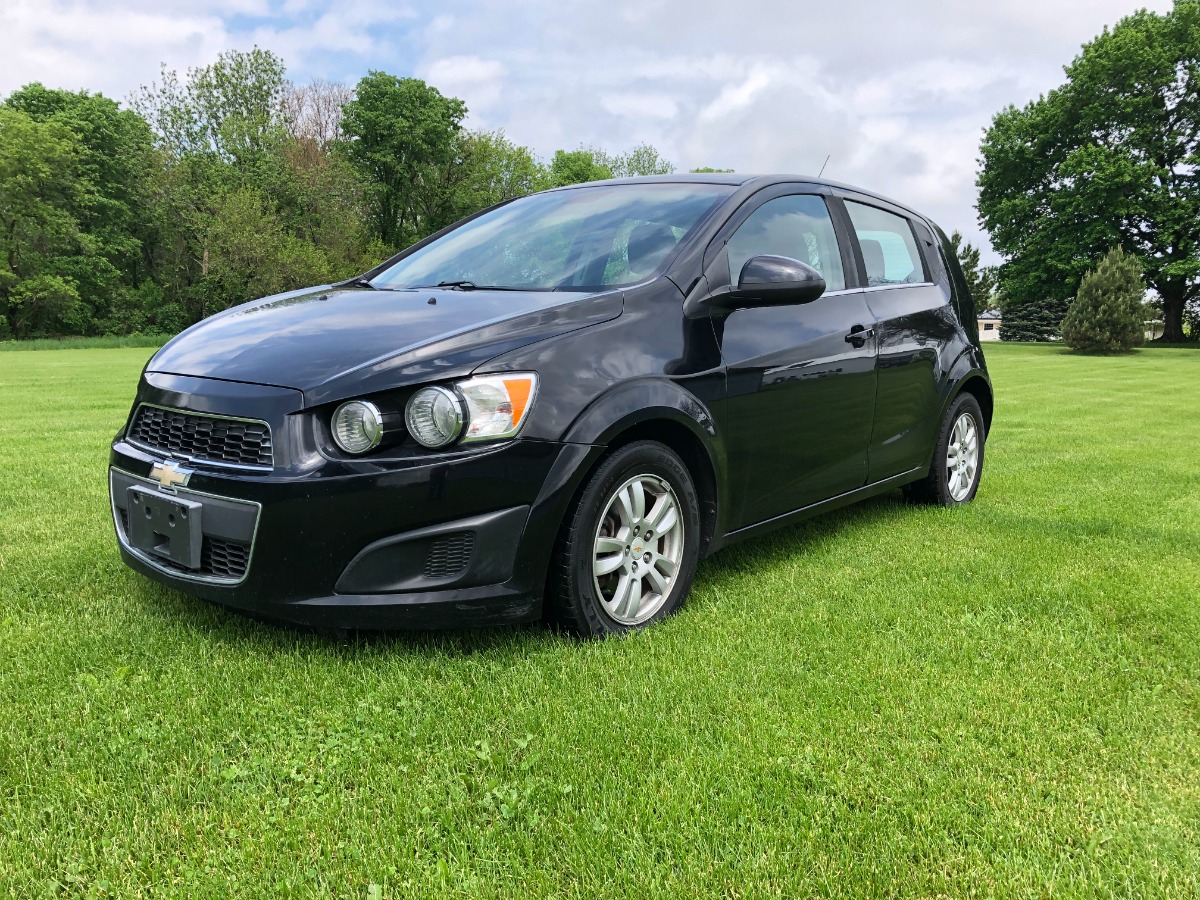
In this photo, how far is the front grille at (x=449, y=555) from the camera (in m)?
2.60

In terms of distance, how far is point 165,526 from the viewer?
2.78m

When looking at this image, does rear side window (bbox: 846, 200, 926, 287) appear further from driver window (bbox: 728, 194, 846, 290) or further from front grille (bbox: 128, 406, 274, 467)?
front grille (bbox: 128, 406, 274, 467)

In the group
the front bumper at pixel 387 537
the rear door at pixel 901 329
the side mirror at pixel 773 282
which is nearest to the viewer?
the front bumper at pixel 387 537

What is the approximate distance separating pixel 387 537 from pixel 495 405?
50 cm

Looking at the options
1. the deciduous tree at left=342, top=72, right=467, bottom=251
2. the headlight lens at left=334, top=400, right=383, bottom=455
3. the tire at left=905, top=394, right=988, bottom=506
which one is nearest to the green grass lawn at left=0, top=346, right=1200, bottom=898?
the headlight lens at left=334, top=400, right=383, bottom=455

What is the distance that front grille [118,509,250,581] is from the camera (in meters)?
2.60

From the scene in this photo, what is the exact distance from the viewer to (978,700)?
2.53 metres

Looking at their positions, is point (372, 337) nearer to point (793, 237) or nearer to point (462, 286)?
point (462, 286)

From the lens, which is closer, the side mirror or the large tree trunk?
the side mirror

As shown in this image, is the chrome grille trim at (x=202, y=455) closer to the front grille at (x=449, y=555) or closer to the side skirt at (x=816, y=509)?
the front grille at (x=449, y=555)

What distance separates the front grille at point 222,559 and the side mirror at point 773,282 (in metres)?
1.92

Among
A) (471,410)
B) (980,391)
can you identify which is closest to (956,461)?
(980,391)

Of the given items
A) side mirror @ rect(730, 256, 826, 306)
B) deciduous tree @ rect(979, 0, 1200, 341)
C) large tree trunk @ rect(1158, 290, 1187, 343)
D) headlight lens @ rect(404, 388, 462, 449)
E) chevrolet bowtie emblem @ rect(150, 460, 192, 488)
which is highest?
deciduous tree @ rect(979, 0, 1200, 341)

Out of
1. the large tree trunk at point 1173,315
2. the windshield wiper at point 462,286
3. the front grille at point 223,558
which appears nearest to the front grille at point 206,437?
the front grille at point 223,558
